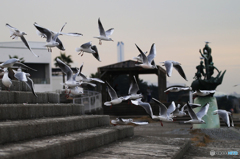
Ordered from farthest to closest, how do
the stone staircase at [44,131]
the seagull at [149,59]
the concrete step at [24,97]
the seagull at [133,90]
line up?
1. the seagull at [133,90]
2. the seagull at [149,59]
3. the concrete step at [24,97]
4. the stone staircase at [44,131]

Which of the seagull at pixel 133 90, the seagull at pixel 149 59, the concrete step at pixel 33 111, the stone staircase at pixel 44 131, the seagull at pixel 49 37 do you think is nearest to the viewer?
the stone staircase at pixel 44 131

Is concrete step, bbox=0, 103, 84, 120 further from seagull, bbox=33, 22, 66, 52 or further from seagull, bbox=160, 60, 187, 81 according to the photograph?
seagull, bbox=160, 60, 187, 81

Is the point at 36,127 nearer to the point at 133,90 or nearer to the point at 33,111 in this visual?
the point at 33,111

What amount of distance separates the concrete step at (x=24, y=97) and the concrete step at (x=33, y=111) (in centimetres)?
69

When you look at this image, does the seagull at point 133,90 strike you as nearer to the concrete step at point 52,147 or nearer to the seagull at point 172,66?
the seagull at point 172,66

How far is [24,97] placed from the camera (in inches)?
295

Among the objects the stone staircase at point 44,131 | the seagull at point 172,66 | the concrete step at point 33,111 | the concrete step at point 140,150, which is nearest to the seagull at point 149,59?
the seagull at point 172,66

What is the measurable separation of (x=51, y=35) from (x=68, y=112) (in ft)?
7.02

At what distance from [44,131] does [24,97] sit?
213cm

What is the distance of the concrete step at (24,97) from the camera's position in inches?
271

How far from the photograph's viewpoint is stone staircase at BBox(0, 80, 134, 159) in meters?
4.58

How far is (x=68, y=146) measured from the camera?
518cm

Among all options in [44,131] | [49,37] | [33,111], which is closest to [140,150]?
[44,131]

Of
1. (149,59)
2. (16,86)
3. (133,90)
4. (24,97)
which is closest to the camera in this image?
(24,97)
